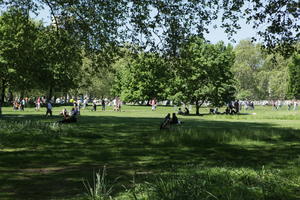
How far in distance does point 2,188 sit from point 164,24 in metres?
11.1

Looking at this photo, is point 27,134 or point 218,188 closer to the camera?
point 218,188

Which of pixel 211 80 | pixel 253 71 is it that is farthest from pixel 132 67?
pixel 253 71

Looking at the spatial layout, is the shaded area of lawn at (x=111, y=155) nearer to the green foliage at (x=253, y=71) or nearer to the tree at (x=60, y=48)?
the tree at (x=60, y=48)

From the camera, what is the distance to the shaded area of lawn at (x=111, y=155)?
27.9 ft

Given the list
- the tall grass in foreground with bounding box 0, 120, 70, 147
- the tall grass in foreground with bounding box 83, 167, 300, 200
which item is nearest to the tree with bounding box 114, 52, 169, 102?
the tall grass in foreground with bounding box 0, 120, 70, 147

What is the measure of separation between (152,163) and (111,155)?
82.6 inches

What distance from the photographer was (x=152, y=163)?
10.9 m

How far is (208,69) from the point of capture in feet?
140

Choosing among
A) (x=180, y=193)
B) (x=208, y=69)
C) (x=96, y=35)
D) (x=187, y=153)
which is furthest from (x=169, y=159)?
(x=208, y=69)

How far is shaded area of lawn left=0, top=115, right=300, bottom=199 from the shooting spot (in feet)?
27.9

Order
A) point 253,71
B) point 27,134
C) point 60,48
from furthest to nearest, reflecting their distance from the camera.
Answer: point 253,71 → point 60,48 → point 27,134

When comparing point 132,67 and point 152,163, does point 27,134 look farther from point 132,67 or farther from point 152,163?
point 152,163

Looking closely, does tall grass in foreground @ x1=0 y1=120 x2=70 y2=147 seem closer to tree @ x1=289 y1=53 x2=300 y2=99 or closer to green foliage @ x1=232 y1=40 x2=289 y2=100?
tree @ x1=289 y1=53 x2=300 y2=99

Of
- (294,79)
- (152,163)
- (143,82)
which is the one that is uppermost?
(294,79)
